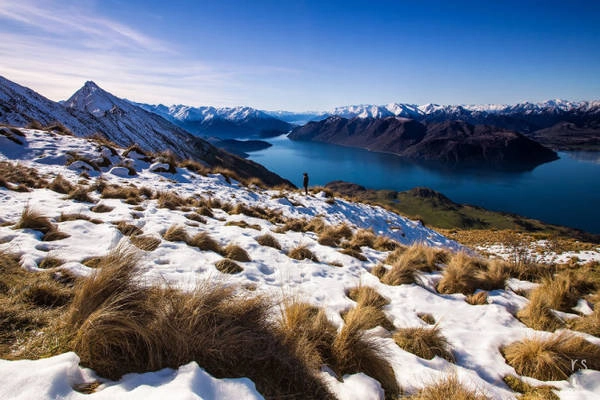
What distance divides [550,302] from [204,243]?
6046 mm

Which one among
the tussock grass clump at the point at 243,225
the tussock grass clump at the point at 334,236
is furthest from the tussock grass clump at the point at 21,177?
the tussock grass clump at the point at 334,236

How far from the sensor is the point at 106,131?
74.1 metres

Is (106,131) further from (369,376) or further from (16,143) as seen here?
(369,376)

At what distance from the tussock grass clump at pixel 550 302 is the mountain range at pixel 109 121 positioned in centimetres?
4925

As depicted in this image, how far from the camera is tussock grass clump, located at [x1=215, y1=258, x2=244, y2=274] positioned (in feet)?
15.6

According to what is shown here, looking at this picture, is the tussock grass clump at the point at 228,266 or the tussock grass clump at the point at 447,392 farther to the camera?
the tussock grass clump at the point at 228,266

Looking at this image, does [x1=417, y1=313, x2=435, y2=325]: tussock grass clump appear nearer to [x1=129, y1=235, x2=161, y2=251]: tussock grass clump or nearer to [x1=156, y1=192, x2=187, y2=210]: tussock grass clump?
[x1=129, y1=235, x2=161, y2=251]: tussock grass clump

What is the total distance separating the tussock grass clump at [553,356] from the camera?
291 cm

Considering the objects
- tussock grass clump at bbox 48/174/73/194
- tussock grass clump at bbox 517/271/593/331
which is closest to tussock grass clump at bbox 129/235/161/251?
tussock grass clump at bbox 48/174/73/194

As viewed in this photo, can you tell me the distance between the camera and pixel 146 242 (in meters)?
5.18

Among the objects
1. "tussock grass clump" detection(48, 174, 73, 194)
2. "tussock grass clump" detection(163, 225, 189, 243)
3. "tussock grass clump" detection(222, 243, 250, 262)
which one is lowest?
"tussock grass clump" detection(222, 243, 250, 262)

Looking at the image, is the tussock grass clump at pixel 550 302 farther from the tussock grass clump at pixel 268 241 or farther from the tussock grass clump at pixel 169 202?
the tussock grass clump at pixel 169 202

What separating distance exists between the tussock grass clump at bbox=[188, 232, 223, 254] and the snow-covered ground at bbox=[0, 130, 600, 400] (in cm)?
25

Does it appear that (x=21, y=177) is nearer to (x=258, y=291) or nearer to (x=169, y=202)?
(x=169, y=202)
